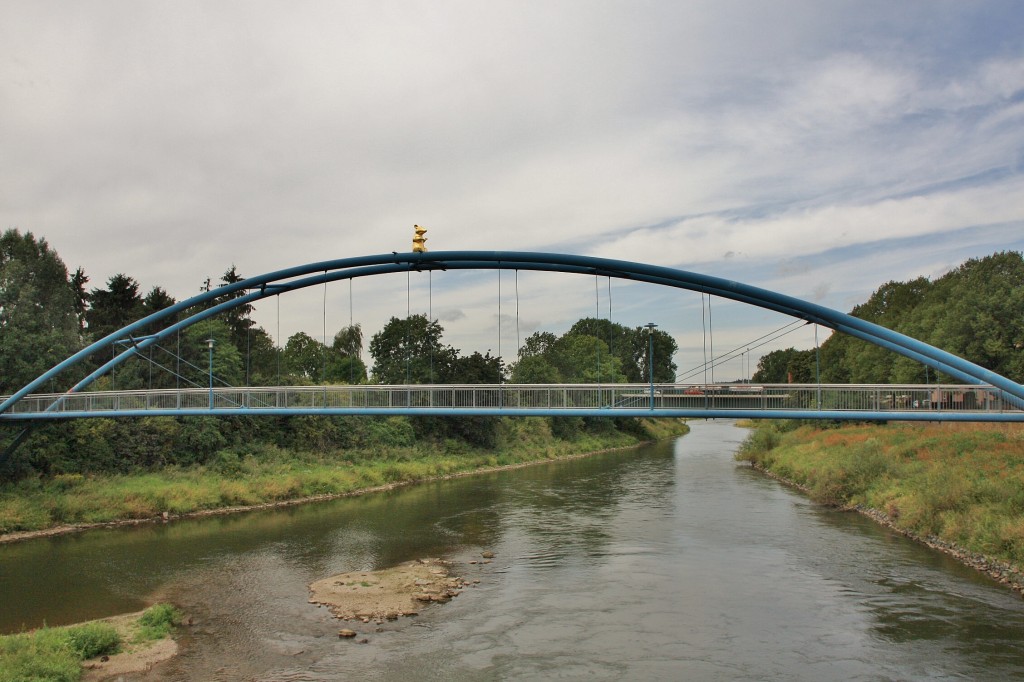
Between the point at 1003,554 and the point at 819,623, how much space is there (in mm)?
7023

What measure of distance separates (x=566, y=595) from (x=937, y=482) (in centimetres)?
1469

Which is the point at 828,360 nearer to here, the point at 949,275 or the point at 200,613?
the point at 949,275

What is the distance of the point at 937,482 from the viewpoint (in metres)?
24.6

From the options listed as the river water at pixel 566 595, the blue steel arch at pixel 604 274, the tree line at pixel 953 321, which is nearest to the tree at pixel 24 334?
the blue steel arch at pixel 604 274

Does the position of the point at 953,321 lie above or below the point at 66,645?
above

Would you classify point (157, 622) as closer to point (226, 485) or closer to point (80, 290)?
point (226, 485)

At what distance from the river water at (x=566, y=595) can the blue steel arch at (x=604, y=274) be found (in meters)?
5.68

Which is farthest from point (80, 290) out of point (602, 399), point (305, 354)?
point (602, 399)


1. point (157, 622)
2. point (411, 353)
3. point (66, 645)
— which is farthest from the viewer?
point (411, 353)

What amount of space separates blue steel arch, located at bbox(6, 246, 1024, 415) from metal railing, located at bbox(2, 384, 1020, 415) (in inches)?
37.0

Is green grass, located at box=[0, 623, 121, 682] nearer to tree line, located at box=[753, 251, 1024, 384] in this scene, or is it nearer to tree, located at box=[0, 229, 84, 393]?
tree, located at box=[0, 229, 84, 393]

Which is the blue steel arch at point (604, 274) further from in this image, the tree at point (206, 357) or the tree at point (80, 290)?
the tree at point (80, 290)

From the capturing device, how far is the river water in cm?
1419

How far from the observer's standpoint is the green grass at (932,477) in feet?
68.2
